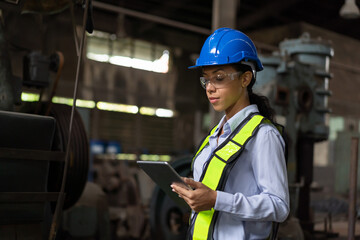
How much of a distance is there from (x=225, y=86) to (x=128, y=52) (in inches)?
467

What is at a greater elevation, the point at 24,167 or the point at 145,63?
the point at 145,63

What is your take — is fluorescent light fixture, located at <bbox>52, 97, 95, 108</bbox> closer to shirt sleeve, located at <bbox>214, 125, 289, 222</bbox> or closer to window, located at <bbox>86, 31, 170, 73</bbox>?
window, located at <bbox>86, 31, 170, 73</bbox>

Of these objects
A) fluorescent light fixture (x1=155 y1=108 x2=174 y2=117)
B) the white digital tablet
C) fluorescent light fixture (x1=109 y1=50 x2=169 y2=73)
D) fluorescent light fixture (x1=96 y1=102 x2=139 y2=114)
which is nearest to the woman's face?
the white digital tablet

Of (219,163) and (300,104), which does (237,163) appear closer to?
(219,163)

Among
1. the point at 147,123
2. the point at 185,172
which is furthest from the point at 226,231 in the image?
the point at 147,123

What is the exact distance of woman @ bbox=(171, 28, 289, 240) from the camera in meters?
1.57

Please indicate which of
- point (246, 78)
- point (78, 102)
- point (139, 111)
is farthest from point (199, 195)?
point (139, 111)

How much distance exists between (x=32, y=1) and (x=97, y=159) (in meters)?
8.06

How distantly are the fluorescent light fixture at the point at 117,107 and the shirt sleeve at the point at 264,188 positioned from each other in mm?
11020

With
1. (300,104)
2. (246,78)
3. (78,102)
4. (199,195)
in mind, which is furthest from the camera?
(78,102)

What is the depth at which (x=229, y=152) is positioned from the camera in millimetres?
1655

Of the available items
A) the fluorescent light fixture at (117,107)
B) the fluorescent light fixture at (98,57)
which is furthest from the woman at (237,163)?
the fluorescent light fixture at (98,57)

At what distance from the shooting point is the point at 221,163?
165 centimetres

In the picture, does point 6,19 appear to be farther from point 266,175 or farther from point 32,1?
point 266,175
